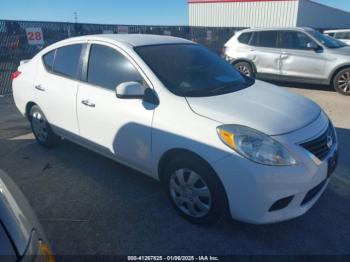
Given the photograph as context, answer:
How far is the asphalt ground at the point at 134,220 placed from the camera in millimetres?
2422

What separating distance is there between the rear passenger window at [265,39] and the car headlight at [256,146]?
685 centimetres

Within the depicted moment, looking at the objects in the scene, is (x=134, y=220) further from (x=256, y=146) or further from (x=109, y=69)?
(x=109, y=69)

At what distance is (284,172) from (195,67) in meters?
1.58

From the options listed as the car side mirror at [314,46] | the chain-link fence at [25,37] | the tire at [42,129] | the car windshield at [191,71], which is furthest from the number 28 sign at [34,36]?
the car side mirror at [314,46]

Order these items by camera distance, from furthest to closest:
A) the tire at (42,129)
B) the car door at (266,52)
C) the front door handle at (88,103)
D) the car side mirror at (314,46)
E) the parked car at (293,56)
Answer: the car door at (266,52) < the car side mirror at (314,46) < the parked car at (293,56) < the tire at (42,129) < the front door handle at (88,103)

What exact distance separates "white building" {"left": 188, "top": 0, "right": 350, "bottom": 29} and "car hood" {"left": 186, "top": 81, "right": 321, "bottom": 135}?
27.4 m

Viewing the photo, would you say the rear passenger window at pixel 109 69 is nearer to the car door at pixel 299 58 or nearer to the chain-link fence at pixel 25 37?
the car door at pixel 299 58

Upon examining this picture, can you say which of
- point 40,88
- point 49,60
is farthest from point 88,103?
point 49,60

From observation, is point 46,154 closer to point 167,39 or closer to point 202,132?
point 167,39

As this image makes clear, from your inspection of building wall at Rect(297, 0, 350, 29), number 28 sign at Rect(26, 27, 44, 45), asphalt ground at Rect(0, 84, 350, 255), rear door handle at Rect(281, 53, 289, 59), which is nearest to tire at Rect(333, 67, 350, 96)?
rear door handle at Rect(281, 53, 289, 59)

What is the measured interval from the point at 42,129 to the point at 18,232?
3308mm

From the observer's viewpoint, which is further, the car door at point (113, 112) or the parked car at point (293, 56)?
the parked car at point (293, 56)

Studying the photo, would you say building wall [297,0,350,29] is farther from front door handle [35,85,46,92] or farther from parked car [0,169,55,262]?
parked car [0,169,55,262]

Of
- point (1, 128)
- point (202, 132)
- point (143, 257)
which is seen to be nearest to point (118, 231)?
point (143, 257)
